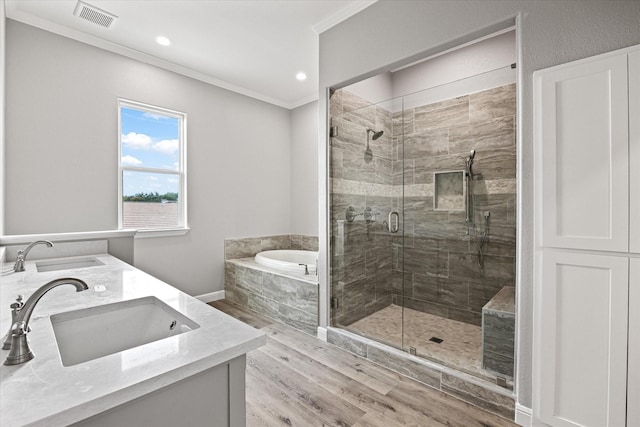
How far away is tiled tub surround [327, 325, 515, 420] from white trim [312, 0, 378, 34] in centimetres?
267

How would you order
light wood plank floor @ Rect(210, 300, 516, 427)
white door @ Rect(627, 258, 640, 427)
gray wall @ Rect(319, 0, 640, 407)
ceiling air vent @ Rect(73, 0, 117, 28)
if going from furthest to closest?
ceiling air vent @ Rect(73, 0, 117, 28)
light wood plank floor @ Rect(210, 300, 516, 427)
gray wall @ Rect(319, 0, 640, 407)
white door @ Rect(627, 258, 640, 427)

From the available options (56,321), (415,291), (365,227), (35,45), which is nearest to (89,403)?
(56,321)

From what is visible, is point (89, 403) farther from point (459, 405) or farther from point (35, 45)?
point (35, 45)

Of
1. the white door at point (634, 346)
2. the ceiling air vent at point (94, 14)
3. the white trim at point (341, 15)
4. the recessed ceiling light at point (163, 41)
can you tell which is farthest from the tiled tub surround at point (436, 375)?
the ceiling air vent at point (94, 14)

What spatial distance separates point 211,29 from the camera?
2814 mm

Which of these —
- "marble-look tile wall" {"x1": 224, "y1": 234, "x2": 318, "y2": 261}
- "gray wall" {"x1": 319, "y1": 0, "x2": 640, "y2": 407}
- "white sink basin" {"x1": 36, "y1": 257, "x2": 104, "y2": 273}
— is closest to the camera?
"gray wall" {"x1": 319, "y1": 0, "x2": 640, "y2": 407}

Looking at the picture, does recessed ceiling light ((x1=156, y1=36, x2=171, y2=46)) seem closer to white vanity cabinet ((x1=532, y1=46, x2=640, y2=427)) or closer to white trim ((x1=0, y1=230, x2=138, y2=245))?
white trim ((x1=0, y1=230, x2=138, y2=245))

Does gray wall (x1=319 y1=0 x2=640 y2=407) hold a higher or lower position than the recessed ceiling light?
lower

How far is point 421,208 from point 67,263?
3.08m

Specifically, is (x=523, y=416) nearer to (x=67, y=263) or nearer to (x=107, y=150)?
(x=67, y=263)

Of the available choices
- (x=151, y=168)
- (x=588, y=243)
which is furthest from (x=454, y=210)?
(x=151, y=168)

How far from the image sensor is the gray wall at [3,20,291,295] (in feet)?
8.53

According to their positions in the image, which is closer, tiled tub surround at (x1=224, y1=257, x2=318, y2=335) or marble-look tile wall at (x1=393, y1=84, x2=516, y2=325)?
marble-look tile wall at (x1=393, y1=84, x2=516, y2=325)

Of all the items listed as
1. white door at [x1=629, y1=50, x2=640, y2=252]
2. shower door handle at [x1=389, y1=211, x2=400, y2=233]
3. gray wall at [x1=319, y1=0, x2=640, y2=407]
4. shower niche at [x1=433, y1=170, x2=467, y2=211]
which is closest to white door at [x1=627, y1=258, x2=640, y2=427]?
white door at [x1=629, y1=50, x2=640, y2=252]
